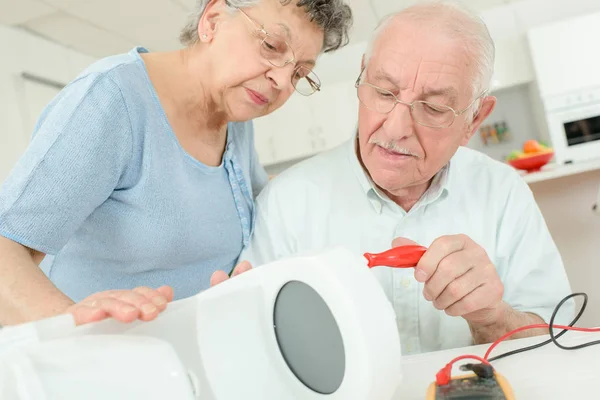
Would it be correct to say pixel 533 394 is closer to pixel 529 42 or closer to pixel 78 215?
pixel 78 215

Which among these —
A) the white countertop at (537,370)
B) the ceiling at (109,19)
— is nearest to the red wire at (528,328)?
the white countertop at (537,370)

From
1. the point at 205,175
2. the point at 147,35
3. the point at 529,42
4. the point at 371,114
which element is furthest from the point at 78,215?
the point at 529,42

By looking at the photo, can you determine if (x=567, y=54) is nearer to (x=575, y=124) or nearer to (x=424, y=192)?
(x=575, y=124)

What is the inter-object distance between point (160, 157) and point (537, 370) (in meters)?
0.71

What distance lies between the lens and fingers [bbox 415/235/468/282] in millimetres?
699

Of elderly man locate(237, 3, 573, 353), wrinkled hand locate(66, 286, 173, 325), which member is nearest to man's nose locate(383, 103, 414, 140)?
elderly man locate(237, 3, 573, 353)

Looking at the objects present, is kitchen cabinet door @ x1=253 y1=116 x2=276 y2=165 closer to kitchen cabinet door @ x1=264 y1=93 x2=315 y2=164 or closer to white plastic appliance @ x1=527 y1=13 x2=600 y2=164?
kitchen cabinet door @ x1=264 y1=93 x2=315 y2=164

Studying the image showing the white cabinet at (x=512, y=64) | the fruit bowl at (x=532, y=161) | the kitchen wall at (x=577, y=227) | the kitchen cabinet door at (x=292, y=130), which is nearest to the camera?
the kitchen wall at (x=577, y=227)

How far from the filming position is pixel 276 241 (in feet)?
3.87

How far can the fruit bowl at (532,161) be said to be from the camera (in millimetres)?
2020

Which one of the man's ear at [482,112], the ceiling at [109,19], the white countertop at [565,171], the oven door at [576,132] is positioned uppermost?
the ceiling at [109,19]

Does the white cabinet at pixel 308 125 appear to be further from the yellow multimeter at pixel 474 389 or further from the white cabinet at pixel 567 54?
the yellow multimeter at pixel 474 389

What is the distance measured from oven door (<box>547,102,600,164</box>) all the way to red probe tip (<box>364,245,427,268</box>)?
12.5ft

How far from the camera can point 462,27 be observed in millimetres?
1042
